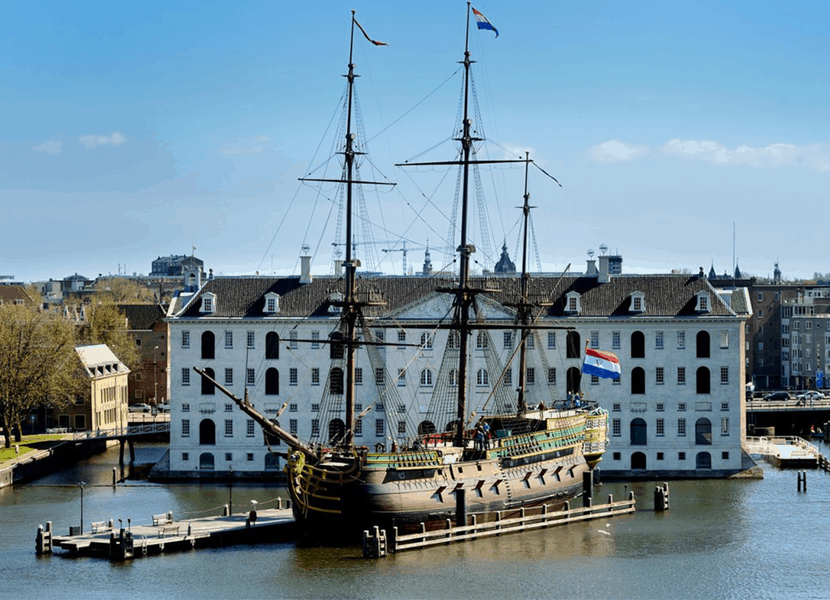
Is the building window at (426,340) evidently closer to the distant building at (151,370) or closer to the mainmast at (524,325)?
the mainmast at (524,325)

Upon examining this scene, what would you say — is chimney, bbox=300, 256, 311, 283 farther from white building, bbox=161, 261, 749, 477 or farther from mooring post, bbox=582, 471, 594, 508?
mooring post, bbox=582, 471, 594, 508

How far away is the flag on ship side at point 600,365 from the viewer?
92.8 m

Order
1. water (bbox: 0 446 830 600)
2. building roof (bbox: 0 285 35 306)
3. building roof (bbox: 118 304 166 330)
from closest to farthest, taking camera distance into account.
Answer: water (bbox: 0 446 830 600)
building roof (bbox: 118 304 166 330)
building roof (bbox: 0 285 35 306)

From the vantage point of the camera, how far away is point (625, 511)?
84.9 metres

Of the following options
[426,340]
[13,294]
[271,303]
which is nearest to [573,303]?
[426,340]

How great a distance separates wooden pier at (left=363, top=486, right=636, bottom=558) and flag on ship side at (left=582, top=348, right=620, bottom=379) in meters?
8.37

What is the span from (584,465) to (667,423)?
40.2ft

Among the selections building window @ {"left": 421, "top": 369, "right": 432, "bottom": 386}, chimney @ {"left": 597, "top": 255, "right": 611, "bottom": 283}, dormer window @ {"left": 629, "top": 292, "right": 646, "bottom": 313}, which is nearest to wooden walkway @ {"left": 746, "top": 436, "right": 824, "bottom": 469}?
dormer window @ {"left": 629, "top": 292, "right": 646, "bottom": 313}

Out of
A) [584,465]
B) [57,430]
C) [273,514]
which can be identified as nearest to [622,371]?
[584,465]

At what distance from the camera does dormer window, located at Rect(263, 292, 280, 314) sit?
336 feet

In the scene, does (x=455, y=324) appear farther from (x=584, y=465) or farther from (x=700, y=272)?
(x=700, y=272)

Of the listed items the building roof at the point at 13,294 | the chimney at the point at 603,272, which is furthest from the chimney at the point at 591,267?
the building roof at the point at 13,294

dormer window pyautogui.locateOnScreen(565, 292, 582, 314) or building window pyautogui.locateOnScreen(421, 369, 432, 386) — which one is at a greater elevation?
dormer window pyautogui.locateOnScreen(565, 292, 582, 314)

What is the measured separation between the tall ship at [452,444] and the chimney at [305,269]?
3159 millimetres
